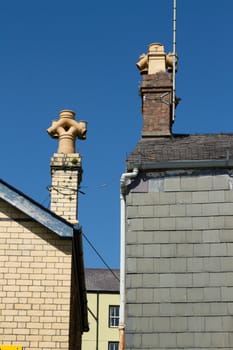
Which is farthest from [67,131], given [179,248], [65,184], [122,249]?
[179,248]

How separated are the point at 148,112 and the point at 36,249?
4.30 metres

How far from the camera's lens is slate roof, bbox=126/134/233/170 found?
14.5 metres

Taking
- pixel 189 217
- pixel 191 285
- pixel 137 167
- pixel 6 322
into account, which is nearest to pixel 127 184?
pixel 137 167

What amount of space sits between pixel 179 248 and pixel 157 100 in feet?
13.6

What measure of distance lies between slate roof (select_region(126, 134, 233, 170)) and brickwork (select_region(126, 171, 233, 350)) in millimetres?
419

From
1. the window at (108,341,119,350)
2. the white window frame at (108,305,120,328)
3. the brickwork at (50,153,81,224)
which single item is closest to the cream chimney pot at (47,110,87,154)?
the brickwork at (50,153,81,224)

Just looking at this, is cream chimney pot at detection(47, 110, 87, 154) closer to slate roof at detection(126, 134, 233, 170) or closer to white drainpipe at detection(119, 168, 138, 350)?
slate roof at detection(126, 134, 233, 170)

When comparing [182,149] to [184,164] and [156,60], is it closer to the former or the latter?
[184,164]

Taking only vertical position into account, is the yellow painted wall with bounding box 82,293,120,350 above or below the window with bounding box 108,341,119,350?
above

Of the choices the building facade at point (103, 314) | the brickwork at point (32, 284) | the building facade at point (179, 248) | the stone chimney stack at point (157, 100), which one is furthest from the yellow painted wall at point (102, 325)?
the brickwork at point (32, 284)

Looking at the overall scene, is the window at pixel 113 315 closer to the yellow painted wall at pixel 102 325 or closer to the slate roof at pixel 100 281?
the yellow painted wall at pixel 102 325

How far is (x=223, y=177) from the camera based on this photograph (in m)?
14.1

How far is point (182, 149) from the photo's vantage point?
15.0 metres

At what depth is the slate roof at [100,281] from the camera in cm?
4634
